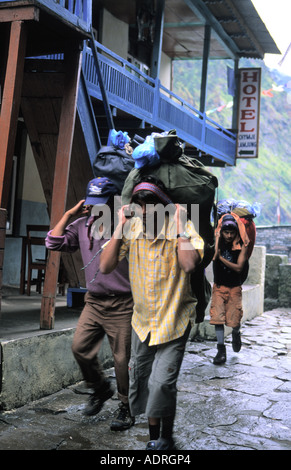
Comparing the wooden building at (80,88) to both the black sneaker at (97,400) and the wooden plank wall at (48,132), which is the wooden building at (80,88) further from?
the black sneaker at (97,400)

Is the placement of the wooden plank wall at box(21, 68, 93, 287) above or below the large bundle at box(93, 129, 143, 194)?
above

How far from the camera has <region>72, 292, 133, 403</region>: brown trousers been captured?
4172mm

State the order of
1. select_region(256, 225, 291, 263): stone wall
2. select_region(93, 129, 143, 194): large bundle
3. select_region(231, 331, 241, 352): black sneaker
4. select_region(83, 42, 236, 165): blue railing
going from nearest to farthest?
select_region(93, 129, 143, 194): large bundle
select_region(231, 331, 241, 352): black sneaker
select_region(83, 42, 236, 165): blue railing
select_region(256, 225, 291, 263): stone wall

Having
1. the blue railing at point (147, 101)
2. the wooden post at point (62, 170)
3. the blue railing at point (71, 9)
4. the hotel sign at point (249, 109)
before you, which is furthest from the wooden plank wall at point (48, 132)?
the hotel sign at point (249, 109)

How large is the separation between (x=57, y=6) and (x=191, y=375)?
4.18 m

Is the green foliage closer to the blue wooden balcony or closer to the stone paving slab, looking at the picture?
the blue wooden balcony

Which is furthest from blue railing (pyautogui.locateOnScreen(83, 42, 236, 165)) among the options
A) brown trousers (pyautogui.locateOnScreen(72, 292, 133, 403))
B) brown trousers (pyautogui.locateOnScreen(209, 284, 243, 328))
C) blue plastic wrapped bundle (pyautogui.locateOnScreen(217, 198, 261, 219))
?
brown trousers (pyautogui.locateOnScreen(72, 292, 133, 403))

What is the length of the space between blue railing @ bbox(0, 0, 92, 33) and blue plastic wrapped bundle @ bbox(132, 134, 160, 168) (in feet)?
7.22

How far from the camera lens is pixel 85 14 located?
5.77 meters

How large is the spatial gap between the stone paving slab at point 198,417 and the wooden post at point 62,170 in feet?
2.82

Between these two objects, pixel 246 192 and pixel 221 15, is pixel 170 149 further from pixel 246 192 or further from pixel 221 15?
pixel 246 192

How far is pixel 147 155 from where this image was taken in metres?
3.54

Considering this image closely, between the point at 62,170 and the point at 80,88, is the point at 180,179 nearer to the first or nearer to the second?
the point at 62,170

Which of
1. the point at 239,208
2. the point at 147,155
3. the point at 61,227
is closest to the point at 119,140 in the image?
the point at 61,227
